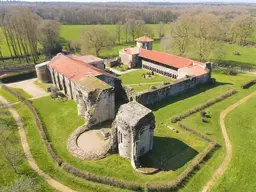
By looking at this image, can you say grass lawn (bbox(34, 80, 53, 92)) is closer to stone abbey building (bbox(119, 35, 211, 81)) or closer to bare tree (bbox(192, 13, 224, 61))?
stone abbey building (bbox(119, 35, 211, 81))

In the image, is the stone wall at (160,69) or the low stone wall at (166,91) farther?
the stone wall at (160,69)

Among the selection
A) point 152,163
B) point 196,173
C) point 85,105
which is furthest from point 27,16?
point 196,173

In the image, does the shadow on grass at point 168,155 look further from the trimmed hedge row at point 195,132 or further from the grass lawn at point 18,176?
the grass lawn at point 18,176

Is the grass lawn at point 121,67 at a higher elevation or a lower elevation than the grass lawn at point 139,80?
higher

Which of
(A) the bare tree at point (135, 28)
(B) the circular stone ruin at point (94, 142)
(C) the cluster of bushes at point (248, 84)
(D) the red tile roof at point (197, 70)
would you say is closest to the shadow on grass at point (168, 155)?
(B) the circular stone ruin at point (94, 142)

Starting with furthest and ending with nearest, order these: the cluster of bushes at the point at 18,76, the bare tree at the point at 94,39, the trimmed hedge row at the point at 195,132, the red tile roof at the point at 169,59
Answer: the bare tree at the point at 94,39 < the red tile roof at the point at 169,59 < the cluster of bushes at the point at 18,76 < the trimmed hedge row at the point at 195,132

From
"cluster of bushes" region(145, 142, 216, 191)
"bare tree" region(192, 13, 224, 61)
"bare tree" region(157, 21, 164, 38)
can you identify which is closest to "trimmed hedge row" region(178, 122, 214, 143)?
"cluster of bushes" region(145, 142, 216, 191)

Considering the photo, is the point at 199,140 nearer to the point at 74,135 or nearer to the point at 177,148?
the point at 177,148
